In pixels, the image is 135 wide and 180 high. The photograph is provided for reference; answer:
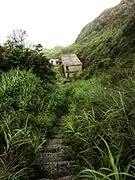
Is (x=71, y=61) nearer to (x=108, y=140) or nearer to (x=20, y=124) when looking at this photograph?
(x=20, y=124)

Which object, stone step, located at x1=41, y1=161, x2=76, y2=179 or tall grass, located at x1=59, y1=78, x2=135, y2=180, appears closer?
tall grass, located at x1=59, y1=78, x2=135, y2=180

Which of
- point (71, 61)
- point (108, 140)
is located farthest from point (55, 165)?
point (71, 61)

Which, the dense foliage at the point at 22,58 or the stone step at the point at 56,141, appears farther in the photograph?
the dense foliage at the point at 22,58

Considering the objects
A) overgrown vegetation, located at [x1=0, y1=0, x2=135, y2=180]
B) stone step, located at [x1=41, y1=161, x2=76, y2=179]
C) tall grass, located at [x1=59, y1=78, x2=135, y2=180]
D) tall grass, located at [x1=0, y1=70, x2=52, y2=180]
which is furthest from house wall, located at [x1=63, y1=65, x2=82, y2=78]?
stone step, located at [x1=41, y1=161, x2=76, y2=179]

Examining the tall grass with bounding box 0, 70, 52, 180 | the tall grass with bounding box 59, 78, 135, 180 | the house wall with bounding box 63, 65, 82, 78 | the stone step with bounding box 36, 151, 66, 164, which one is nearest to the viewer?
the tall grass with bounding box 59, 78, 135, 180

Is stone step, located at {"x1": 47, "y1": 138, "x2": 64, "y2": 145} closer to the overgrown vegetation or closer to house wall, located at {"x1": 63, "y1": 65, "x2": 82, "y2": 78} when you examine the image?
the overgrown vegetation

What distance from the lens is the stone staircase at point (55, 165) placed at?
4078 millimetres

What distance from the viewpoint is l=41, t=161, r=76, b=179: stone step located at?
161 inches

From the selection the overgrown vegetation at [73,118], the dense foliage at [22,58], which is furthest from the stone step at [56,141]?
the dense foliage at [22,58]

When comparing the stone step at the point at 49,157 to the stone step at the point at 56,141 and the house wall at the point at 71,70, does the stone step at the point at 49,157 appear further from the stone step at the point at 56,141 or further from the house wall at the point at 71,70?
the house wall at the point at 71,70

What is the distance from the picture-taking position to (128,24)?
1141 cm

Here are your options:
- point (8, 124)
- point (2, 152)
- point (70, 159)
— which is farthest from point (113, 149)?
point (8, 124)

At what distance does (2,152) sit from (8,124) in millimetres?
811

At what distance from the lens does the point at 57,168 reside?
4.17m
